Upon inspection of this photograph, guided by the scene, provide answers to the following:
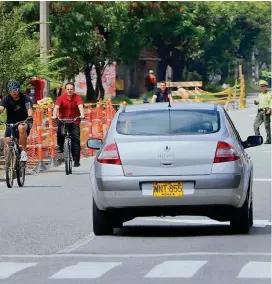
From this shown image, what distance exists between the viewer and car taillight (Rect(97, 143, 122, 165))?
611 inches

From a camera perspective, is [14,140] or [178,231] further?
[14,140]

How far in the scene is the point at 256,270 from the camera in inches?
478

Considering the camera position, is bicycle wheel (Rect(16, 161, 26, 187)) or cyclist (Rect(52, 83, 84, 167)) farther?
cyclist (Rect(52, 83, 84, 167))

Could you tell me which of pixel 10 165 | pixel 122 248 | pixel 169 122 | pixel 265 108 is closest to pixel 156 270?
pixel 122 248

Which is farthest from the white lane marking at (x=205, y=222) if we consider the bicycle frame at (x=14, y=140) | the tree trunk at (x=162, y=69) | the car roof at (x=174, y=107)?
the tree trunk at (x=162, y=69)

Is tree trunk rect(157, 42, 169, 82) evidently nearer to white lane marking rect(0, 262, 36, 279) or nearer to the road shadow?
the road shadow

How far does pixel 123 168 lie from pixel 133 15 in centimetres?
5937

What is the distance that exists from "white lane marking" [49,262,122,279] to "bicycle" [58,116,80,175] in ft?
48.6

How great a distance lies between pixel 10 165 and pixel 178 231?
7899mm

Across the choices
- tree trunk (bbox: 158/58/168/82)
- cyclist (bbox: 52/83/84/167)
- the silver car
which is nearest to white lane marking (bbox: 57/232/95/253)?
the silver car

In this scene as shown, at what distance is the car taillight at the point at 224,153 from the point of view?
15.4 metres

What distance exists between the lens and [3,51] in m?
35.3

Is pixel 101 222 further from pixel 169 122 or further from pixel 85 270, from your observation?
pixel 85 270

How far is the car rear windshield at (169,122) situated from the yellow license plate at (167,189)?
0.64 m
